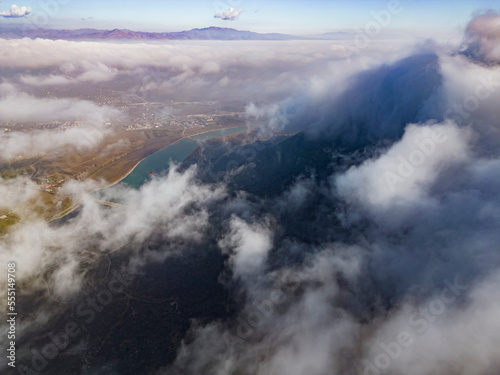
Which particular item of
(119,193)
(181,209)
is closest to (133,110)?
(119,193)

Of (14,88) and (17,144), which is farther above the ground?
(14,88)

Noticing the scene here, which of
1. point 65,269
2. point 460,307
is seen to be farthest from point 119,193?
point 460,307

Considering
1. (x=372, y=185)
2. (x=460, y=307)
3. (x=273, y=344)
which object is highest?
(x=372, y=185)

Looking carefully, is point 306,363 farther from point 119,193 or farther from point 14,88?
point 14,88

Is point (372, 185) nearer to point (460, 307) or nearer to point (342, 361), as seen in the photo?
point (460, 307)

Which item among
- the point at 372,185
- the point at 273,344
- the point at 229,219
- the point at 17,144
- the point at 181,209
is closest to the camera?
the point at 273,344

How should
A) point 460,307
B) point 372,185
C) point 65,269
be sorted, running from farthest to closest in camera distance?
1. point 372,185
2. point 65,269
3. point 460,307

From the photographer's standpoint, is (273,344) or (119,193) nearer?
(273,344)
